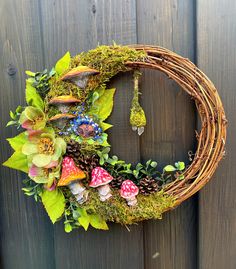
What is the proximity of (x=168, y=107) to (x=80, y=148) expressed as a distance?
0.28m

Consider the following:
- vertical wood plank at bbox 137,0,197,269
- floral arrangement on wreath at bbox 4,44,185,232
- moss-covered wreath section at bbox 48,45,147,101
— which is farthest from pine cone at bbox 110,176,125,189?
moss-covered wreath section at bbox 48,45,147,101

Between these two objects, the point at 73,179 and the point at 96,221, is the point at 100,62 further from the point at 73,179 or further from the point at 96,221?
the point at 96,221

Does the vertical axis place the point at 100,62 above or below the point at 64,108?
above

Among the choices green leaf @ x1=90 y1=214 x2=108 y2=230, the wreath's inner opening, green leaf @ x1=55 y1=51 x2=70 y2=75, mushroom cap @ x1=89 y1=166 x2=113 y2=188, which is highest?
green leaf @ x1=55 y1=51 x2=70 y2=75

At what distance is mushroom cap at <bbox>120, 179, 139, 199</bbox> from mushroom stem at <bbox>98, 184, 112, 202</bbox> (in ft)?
0.11

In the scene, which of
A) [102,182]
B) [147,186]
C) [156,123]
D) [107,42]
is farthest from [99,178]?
[107,42]

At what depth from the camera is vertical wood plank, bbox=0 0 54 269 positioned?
Result: 80 cm

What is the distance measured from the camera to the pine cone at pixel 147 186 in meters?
0.70

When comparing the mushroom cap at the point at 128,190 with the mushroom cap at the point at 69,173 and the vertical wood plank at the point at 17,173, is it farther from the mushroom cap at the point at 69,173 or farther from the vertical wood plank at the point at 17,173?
the vertical wood plank at the point at 17,173

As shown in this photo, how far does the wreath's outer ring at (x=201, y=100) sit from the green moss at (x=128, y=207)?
0.13 feet

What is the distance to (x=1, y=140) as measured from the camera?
830mm

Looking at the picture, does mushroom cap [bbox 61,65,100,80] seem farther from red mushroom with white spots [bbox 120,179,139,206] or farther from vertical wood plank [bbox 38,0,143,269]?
red mushroom with white spots [bbox 120,179,139,206]

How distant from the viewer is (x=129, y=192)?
67 centimetres

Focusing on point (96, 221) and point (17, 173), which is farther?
point (17, 173)
